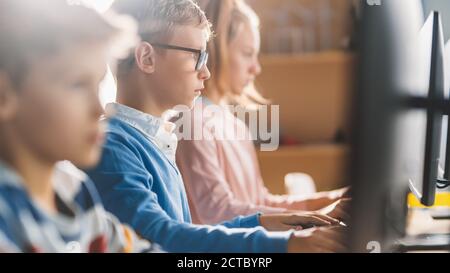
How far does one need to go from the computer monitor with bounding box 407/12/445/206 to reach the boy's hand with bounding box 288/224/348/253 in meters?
0.21

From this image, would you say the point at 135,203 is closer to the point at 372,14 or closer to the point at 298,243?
the point at 298,243

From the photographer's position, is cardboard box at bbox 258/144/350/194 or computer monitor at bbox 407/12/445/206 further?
cardboard box at bbox 258/144/350/194

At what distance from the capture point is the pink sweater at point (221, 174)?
122 cm

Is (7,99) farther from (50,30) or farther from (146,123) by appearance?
(146,123)

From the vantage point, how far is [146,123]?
118 cm

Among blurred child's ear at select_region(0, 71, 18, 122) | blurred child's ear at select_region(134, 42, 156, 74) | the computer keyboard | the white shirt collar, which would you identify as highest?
blurred child's ear at select_region(134, 42, 156, 74)

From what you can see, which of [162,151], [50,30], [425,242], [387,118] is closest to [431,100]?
[387,118]

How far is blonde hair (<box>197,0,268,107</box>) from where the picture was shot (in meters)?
1.21

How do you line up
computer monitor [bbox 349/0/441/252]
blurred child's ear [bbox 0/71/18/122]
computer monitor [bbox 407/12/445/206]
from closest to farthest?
computer monitor [bbox 349/0/441/252], computer monitor [bbox 407/12/445/206], blurred child's ear [bbox 0/71/18/122]

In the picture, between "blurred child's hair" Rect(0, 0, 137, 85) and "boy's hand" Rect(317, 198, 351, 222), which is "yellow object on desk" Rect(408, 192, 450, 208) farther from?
"blurred child's hair" Rect(0, 0, 137, 85)

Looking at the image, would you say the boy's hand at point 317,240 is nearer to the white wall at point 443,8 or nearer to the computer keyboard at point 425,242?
the computer keyboard at point 425,242

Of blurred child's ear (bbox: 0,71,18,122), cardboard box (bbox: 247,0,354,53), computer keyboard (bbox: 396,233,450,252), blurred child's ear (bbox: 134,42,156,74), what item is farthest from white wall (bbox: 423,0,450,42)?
blurred child's ear (bbox: 0,71,18,122)

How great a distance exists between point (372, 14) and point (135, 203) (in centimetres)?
54
